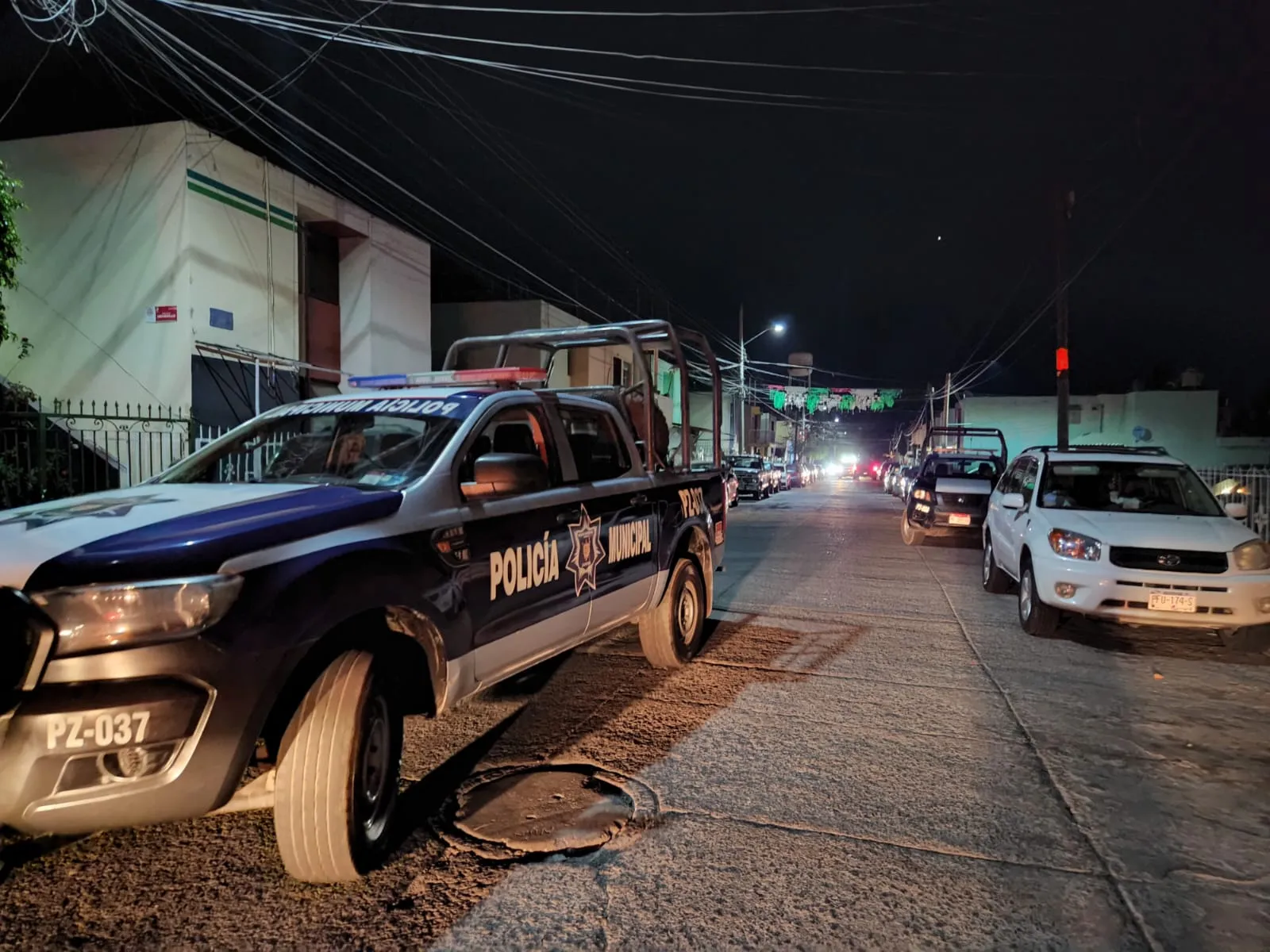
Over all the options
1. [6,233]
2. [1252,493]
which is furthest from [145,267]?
[1252,493]

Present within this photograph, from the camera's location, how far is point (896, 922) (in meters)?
2.78

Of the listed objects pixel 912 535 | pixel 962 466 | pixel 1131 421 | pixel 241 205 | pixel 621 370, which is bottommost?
pixel 912 535

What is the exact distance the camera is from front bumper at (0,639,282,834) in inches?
89.7

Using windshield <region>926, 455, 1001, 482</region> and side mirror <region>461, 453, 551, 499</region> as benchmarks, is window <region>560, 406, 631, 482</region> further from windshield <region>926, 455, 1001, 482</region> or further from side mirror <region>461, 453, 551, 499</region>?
windshield <region>926, 455, 1001, 482</region>

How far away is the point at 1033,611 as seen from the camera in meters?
6.92

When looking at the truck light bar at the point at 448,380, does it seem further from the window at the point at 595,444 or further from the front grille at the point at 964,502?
the front grille at the point at 964,502

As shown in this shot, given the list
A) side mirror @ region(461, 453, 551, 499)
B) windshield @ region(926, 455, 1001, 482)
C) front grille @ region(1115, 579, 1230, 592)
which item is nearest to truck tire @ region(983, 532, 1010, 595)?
front grille @ region(1115, 579, 1230, 592)

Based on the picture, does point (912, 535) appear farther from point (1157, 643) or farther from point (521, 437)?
point (521, 437)

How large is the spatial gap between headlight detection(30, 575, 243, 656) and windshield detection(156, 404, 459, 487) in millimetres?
1138

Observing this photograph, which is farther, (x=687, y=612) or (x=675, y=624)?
(x=687, y=612)

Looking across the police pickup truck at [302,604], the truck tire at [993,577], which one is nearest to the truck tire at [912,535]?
the truck tire at [993,577]

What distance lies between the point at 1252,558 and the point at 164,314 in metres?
13.6

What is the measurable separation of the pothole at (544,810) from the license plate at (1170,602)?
457cm

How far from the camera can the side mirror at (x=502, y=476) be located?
11.6ft
